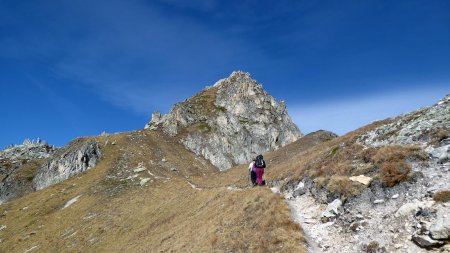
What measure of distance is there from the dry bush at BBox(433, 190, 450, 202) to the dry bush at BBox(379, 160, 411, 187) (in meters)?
2.66

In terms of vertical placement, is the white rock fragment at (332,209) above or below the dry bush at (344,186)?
below

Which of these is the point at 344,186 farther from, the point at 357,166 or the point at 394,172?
the point at 394,172

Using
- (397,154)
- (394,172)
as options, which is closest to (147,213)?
(397,154)

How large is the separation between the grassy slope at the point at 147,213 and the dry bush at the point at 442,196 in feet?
24.1

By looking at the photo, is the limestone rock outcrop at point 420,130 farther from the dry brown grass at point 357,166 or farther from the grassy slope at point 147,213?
the grassy slope at point 147,213

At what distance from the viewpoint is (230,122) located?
407ft

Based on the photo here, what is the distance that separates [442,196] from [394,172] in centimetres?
383

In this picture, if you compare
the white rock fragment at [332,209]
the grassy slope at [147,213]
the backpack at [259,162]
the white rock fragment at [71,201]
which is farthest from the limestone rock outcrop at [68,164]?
the white rock fragment at [332,209]

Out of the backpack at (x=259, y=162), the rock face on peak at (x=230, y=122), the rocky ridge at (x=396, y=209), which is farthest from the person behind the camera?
the rock face on peak at (x=230, y=122)

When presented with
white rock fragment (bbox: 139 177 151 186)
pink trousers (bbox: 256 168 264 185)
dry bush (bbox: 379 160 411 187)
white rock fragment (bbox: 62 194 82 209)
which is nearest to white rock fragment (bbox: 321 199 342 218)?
dry bush (bbox: 379 160 411 187)

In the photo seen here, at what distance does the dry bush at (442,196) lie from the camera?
55.0ft

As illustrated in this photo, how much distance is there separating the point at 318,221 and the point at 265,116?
11330 cm

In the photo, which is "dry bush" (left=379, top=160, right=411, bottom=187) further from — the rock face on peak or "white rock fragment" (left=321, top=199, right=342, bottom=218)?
the rock face on peak

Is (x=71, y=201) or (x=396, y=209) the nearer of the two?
(x=396, y=209)
